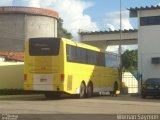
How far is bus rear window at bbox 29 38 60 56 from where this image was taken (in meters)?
29.5

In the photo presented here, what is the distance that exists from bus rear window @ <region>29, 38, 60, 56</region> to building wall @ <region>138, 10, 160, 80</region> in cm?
1425

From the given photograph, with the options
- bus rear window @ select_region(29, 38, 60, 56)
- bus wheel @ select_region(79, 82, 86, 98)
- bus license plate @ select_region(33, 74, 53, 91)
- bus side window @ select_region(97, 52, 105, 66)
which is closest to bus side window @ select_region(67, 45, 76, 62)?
bus rear window @ select_region(29, 38, 60, 56)

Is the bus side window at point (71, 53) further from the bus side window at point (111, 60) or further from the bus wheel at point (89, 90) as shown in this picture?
the bus side window at point (111, 60)

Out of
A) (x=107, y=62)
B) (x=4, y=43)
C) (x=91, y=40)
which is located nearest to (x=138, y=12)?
(x=107, y=62)

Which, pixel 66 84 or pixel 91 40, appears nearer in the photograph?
pixel 66 84

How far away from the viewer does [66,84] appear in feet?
97.1

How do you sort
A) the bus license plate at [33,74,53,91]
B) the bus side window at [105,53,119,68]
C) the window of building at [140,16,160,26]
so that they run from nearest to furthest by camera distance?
the bus license plate at [33,74,53,91]
the bus side window at [105,53,119,68]
the window of building at [140,16,160,26]

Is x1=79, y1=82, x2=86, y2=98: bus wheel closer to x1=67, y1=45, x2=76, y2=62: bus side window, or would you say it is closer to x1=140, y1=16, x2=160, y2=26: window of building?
x1=67, y1=45, x2=76, y2=62: bus side window

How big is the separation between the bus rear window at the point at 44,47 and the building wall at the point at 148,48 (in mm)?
14254

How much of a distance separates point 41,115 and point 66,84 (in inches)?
419

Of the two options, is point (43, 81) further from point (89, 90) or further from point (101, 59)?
point (101, 59)

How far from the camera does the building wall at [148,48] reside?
41750mm

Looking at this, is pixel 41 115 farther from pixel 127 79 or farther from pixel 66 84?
pixel 127 79

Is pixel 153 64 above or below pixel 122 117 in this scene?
above
